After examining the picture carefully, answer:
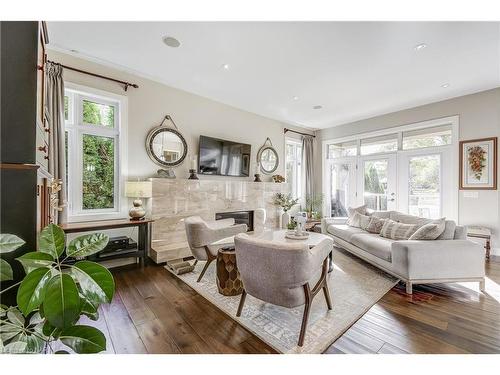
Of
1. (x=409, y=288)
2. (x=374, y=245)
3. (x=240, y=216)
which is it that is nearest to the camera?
(x=409, y=288)

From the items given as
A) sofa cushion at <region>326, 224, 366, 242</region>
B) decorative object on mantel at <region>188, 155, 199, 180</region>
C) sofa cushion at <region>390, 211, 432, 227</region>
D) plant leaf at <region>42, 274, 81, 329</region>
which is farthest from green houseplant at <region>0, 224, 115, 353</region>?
sofa cushion at <region>390, 211, 432, 227</region>

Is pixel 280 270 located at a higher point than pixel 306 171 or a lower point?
lower

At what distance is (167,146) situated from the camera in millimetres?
3881

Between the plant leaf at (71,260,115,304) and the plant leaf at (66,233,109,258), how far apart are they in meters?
0.05

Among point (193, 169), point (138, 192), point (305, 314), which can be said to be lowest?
point (305, 314)

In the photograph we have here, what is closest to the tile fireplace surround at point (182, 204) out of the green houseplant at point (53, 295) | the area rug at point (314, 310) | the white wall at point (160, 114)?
the white wall at point (160, 114)

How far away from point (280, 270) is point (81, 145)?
3268 millimetres

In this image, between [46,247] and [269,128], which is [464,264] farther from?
[269,128]

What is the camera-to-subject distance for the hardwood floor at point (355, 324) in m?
1.68

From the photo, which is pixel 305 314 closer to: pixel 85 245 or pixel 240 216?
pixel 85 245

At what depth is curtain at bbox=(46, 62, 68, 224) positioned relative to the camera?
2799mm

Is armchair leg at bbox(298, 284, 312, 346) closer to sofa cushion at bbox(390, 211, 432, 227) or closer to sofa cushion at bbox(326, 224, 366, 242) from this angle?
sofa cushion at bbox(326, 224, 366, 242)

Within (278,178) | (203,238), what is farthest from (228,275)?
(278,178)

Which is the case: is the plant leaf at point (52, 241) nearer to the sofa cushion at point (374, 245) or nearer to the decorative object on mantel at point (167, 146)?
the decorative object on mantel at point (167, 146)
